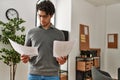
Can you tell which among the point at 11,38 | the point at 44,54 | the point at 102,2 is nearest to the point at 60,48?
the point at 44,54

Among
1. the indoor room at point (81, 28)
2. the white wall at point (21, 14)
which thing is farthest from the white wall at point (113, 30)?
the white wall at point (21, 14)

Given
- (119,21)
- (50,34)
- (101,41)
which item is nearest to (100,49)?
(101,41)

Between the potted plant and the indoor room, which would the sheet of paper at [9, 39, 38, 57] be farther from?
the indoor room

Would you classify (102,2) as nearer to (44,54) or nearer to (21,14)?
(21,14)

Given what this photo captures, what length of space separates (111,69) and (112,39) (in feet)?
3.20

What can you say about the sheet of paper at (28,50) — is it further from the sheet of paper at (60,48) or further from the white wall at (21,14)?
the white wall at (21,14)

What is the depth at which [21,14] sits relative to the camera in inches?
145

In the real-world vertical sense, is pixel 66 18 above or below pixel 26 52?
above

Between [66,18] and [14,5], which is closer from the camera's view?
[14,5]

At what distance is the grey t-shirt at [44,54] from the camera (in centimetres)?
140

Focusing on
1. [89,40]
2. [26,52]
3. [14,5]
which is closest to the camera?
[26,52]

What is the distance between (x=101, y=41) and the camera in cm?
568

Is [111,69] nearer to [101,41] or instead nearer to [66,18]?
[101,41]

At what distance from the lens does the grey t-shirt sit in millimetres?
1401
